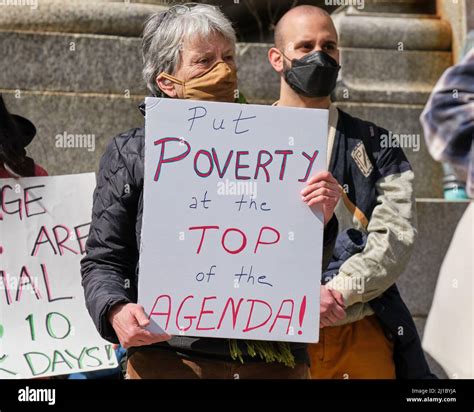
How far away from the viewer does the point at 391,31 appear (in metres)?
6.69

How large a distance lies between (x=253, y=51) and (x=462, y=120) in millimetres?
1731

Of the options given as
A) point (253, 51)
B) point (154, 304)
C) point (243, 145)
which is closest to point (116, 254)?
point (154, 304)

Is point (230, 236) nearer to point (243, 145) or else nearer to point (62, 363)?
point (243, 145)

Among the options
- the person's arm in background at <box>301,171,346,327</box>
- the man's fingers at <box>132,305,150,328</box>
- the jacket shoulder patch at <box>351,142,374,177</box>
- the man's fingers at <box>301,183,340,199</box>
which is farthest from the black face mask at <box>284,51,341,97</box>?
the man's fingers at <box>132,305,150,328</box>

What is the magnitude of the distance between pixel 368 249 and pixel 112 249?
1.43 metres

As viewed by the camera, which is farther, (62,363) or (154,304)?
(62,363)

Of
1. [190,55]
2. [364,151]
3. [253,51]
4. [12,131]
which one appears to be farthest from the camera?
[253,51]

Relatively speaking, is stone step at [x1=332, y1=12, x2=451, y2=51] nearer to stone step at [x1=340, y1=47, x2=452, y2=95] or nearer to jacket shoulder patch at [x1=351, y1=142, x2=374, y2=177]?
stone step at [x1=340, y1=47, x2=452, y2=95]

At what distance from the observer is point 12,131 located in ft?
17.5

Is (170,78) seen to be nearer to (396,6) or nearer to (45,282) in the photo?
(45,282)

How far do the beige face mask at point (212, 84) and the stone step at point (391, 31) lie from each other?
3.00 metres

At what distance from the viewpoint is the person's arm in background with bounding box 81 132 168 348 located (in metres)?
3.49

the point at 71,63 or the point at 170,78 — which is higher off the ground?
the point at 71,63
